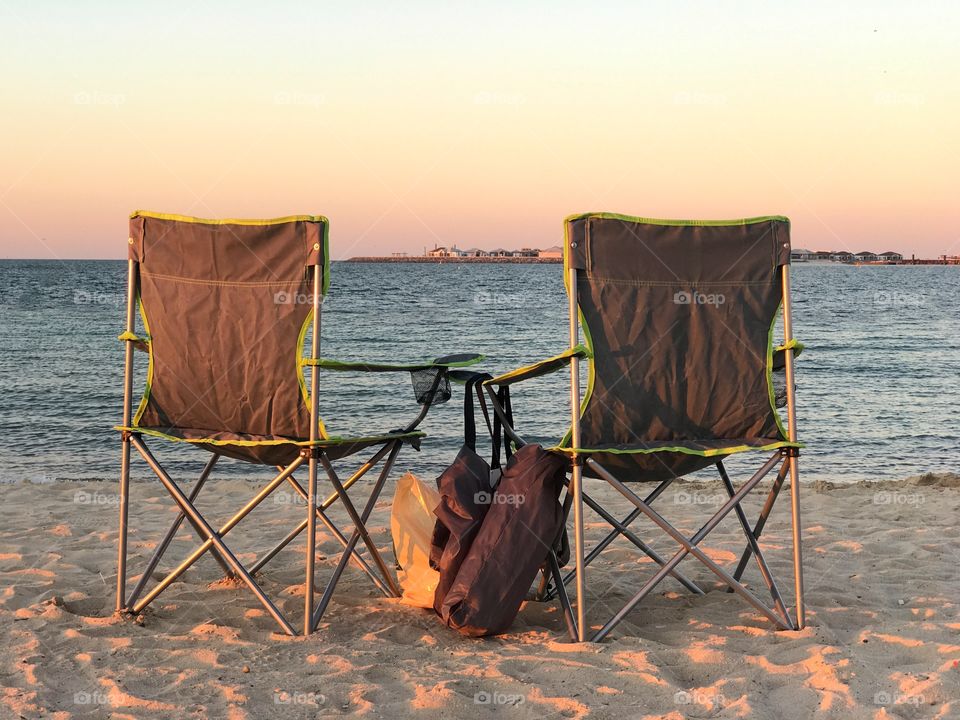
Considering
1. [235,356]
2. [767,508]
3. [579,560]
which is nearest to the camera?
[579,560]

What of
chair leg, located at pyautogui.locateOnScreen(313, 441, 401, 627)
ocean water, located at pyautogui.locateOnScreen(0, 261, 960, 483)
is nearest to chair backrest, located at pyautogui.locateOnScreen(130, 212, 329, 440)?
chair leg, located at pyautogui.locateOnScreen(313, 441, 401, 627)

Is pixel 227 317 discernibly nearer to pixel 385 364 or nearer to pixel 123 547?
pixel 385 364

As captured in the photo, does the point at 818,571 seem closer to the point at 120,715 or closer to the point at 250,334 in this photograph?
the point at 250,334

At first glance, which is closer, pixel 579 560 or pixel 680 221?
pixel 579 560

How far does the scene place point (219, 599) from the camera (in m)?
3.87

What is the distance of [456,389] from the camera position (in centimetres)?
1656

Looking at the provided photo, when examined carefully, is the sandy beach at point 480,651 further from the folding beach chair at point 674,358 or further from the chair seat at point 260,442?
the chair seat at point 260,442

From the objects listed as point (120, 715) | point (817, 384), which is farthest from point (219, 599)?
point (817, 384)

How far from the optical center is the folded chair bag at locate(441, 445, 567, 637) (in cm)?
332

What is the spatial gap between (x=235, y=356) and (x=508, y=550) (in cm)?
125

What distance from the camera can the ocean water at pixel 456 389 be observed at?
9.07 meters

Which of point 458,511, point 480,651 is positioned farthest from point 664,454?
point 480,651

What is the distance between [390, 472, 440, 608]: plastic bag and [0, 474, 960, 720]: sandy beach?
9 cm

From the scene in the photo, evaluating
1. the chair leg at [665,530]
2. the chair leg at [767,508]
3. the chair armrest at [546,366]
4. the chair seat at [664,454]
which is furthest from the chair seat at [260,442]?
the chair leg at [767,508]
